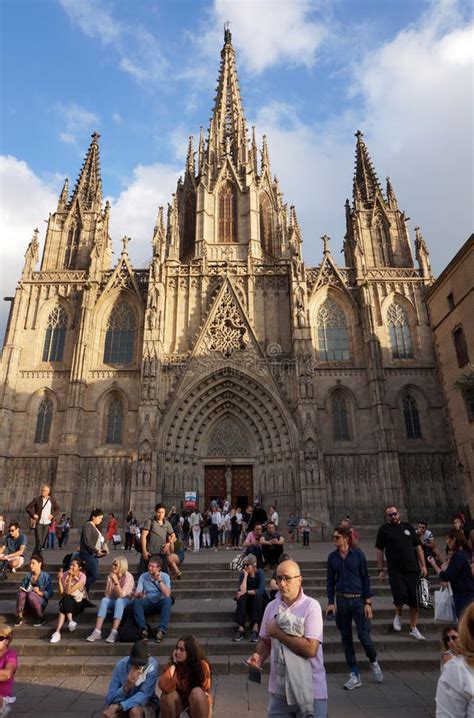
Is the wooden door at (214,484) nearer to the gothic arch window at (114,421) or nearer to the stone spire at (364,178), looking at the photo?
the gothic arch window at (114,421)

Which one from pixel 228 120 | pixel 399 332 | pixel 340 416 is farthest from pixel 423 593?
pixel 228 120

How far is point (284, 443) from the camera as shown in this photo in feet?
79.5

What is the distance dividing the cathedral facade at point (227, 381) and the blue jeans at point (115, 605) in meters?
14.4

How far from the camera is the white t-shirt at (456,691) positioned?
2.45 m

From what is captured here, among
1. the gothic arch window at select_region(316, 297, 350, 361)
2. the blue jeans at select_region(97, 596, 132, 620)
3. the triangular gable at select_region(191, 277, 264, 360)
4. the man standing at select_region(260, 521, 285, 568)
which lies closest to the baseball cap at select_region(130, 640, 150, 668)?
the blue jeans at select_region(97, 596, 132, 620)

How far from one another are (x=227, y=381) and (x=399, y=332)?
1131 cm

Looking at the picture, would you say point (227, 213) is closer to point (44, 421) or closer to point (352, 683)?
point (44, 421)

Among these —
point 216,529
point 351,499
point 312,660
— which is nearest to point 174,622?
point 312,660

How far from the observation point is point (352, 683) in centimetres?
591

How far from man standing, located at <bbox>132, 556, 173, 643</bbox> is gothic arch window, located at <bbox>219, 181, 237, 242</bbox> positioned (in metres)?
27.3

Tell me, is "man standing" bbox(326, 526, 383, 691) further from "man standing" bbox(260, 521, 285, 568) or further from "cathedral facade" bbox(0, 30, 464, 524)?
"cathedral facade" bbox(0, 30, 464, 524)

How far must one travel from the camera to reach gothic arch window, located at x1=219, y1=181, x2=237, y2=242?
32.4 meters

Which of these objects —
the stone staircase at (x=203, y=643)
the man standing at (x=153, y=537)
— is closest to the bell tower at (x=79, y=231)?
the man standing at (x=153, y=537)

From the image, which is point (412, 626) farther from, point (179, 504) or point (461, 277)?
point (461, 277)
